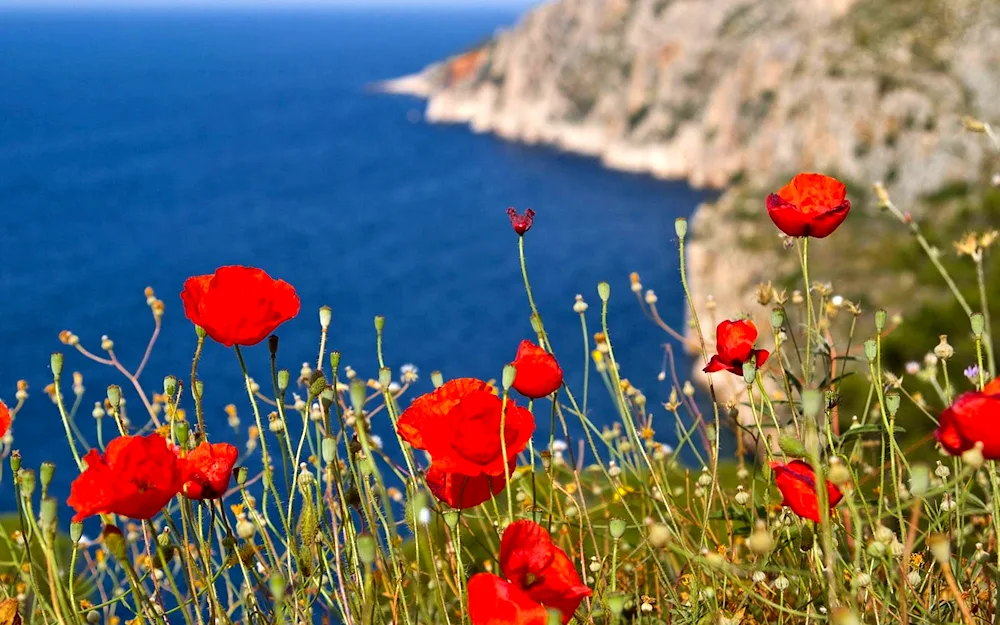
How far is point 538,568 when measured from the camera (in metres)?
1.47

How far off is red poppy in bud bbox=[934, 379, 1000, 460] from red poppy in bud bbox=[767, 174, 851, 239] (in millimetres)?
762

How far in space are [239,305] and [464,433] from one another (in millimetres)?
520

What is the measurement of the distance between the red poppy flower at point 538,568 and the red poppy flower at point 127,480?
0.52 meters

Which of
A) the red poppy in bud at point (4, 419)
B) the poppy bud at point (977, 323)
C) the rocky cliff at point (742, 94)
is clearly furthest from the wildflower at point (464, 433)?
the rocky cliff at point (742, 94)

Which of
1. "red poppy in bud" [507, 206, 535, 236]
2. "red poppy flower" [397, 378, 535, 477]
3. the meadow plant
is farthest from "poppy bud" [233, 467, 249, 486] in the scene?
"red poppy in bud" [507, 206, 535, 236]

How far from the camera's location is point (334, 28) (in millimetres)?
187500

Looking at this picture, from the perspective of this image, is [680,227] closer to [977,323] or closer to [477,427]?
[977,323]

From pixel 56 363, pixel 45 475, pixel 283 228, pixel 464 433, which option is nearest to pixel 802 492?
pixel 464 433

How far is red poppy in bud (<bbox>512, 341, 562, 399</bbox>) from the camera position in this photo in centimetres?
183

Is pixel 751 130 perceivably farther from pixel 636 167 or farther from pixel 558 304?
pixel 558 304

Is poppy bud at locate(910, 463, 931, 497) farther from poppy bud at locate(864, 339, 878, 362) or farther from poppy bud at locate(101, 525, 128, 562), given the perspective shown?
poppy bud at locate(101, 525, 128, 562)

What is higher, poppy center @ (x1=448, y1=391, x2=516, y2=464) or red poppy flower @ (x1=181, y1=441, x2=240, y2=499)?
poppy center @ (x1=448, y1=391, x2=516, y2=464)

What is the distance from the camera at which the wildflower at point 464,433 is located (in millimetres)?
1576

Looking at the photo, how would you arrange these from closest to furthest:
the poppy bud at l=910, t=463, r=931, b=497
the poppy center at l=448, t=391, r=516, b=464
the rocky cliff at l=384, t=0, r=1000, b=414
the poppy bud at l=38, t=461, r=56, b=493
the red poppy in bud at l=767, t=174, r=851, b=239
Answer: the poppy bud at l=910, t=463, r=931, b=497 < the poppy bud at l=38, t=461, r=56, b=493 < the poppy center at l=448, t=391, r=516, b=464 < the red poppy in bud at l=767, t=174, r=851, b=239 < the rocky cliff at l=384, t=0, r=1000, b=414
